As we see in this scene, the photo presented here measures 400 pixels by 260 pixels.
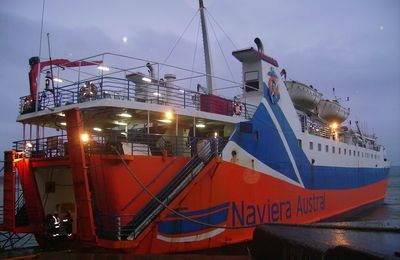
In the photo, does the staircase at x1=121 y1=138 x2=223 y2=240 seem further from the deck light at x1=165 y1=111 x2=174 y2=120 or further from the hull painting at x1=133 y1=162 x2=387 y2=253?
the deck light at x1=165 y1=111 x2=174 y2=120

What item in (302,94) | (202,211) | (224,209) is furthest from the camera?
(302,94)

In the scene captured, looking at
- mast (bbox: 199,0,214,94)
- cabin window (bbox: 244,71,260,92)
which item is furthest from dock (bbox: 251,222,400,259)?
mast (bbox: 199,0,214,94)

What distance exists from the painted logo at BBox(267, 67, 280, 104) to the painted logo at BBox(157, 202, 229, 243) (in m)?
6.26

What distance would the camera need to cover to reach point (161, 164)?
11.3m

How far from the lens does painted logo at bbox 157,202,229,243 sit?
1066 cm

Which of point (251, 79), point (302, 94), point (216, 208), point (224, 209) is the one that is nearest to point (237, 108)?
point (251, 79)

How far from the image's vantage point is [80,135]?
10.1 metres

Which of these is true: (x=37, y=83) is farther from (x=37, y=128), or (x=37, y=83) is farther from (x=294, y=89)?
(x=294, y=89)

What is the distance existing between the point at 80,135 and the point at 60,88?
3127mm

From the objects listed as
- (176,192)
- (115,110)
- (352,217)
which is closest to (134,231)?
(176,192)

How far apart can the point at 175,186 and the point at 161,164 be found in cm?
83

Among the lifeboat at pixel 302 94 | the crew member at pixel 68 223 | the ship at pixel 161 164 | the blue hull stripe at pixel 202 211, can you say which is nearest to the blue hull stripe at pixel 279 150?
the ship at pixel 161 164

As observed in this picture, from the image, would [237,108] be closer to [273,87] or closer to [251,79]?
[251,79]

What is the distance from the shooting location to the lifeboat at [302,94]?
75.1 feet
